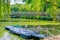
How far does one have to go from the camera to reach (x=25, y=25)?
384 centimetres

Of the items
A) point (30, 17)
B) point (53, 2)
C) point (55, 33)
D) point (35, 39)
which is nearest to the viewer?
point (53, 2)

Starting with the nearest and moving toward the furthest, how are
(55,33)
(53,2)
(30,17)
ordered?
(53,2)
(55,33)
(30,17)

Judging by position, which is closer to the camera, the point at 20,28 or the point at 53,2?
the point at 53,2

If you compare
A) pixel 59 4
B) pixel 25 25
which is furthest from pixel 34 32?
pixel 59 4

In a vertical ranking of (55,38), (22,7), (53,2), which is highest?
(53,2)

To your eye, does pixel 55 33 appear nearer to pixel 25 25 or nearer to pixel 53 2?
pixel 25 25

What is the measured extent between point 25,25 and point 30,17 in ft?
0.66

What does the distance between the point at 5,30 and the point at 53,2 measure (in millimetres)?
1601

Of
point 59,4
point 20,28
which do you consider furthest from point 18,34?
point 59,4

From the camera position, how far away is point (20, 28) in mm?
3693

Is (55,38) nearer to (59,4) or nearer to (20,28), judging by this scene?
(20,28)

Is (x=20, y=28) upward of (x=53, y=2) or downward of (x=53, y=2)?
downward

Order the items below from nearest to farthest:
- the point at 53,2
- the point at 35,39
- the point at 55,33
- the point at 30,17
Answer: the point at 53,2 < the point at 35,39 < the point at 55,33 < the point at 30,17

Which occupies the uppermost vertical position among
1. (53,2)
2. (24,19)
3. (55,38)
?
(53,2)
